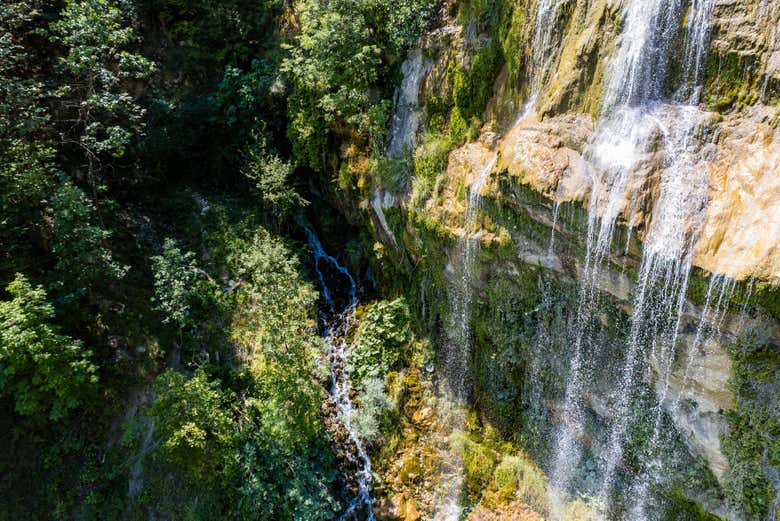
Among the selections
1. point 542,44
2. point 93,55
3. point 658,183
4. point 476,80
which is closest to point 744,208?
point 658,183

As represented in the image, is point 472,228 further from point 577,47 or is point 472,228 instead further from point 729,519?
point 729,519

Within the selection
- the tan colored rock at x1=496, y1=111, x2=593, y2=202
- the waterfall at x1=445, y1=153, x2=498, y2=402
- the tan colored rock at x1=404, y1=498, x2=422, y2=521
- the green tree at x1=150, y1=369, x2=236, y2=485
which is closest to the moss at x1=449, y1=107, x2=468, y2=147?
the waterfall at x1=445, y1=153, x2=498, y2=402

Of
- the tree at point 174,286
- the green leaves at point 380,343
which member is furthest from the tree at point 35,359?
the green leaves at point 380,343

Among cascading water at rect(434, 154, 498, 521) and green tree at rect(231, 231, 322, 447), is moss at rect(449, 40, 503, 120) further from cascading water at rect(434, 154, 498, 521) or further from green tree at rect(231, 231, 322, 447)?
green tree at rect(231, 231, 322, 447)

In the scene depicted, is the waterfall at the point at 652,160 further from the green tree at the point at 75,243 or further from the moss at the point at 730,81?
the green tree at the point at 75,243

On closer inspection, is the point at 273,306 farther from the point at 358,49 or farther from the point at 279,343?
the point at 358,49

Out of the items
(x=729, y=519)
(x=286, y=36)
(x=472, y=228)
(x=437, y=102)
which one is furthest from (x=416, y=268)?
(x=286, y=36)
